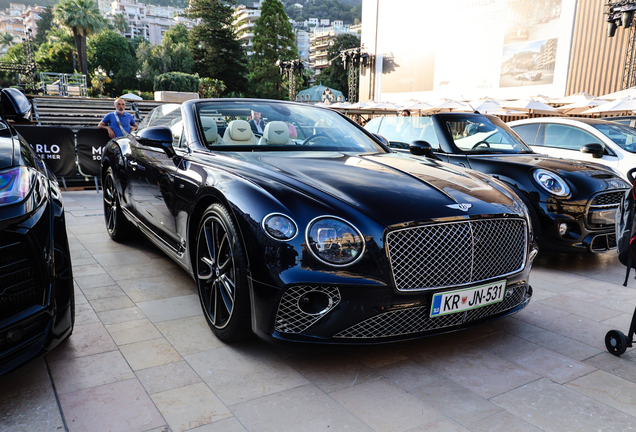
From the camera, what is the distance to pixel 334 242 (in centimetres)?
222

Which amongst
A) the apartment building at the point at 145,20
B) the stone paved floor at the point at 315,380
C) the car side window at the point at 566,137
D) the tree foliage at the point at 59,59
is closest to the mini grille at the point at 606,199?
the stone paved floor at the point at 315,380

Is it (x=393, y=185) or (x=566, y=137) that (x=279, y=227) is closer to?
(x=393, y=185)

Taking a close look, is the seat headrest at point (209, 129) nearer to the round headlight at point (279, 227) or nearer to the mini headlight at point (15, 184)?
the round headlight at point (279, 227)

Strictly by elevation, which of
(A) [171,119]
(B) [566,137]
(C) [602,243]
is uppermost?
(A) [171,119]

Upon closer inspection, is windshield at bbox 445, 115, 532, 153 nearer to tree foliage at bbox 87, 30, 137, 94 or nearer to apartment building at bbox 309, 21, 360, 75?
tree foliage at bbox 87, 30, 137, 94

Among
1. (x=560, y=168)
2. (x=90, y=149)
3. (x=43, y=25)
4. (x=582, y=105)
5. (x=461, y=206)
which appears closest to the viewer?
(x=461, y=206)

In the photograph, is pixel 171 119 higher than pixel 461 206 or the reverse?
higher

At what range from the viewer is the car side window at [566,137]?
6996 mm

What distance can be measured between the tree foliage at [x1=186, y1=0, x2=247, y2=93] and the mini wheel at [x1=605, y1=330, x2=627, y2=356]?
64029 millimetres

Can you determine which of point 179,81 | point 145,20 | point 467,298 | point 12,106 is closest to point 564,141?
point 467,298

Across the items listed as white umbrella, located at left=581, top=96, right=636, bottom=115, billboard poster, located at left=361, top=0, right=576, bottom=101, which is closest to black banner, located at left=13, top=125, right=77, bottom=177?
white umbrella, located at left=581, top=96, right=636, bottom=115

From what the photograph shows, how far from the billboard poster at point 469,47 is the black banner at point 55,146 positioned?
910 inches

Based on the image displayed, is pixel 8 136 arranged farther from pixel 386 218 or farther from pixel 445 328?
pixel 445 328

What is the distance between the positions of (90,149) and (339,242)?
27.9 ft
